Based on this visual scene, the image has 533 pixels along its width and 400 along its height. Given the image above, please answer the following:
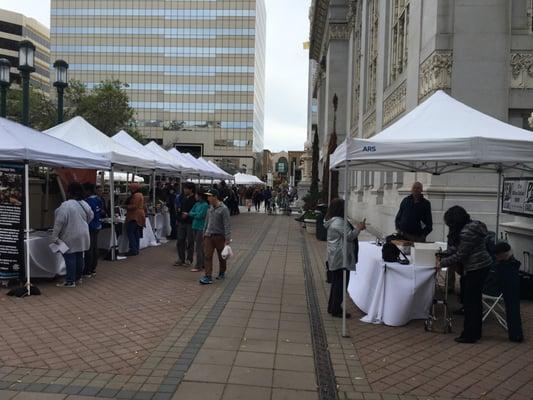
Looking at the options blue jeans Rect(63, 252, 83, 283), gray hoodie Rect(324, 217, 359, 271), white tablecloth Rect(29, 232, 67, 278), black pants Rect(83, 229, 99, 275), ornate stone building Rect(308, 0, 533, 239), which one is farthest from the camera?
ornate stone building Rect(308, 0, 533, 239)

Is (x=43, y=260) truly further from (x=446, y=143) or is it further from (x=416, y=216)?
(x=446, y=143)

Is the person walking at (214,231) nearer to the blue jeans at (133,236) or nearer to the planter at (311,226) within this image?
the blue jeans at (133,236)

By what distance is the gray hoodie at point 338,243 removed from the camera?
22.1 ft

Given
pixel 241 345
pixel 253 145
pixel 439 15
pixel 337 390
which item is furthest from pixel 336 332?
pixel 253 145

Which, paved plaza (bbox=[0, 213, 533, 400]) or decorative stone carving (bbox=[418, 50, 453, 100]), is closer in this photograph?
paved plaza (bbox=[0, 213, 533, 400])

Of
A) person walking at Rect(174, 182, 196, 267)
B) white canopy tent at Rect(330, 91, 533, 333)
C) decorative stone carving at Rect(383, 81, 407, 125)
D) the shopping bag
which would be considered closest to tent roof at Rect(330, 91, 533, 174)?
white canopy tent at Rect(330, 91, 533, 333)

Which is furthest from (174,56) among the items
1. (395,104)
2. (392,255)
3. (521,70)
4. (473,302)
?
(473,302)

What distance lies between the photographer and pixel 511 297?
6.15 meters

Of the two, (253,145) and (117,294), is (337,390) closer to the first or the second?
(117,294)

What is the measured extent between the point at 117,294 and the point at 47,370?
10.8 ft

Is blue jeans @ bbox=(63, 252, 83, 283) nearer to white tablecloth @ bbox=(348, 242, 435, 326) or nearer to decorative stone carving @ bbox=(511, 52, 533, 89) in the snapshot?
white tablecloth @ bbox=(348, 242, 435, 326)

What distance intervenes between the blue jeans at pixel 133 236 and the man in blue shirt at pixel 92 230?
2062 millimetres

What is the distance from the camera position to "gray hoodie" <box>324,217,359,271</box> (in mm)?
6738

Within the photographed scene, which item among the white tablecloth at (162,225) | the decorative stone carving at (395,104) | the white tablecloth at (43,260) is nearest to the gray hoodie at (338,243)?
the white tablecloth at (43,260)
